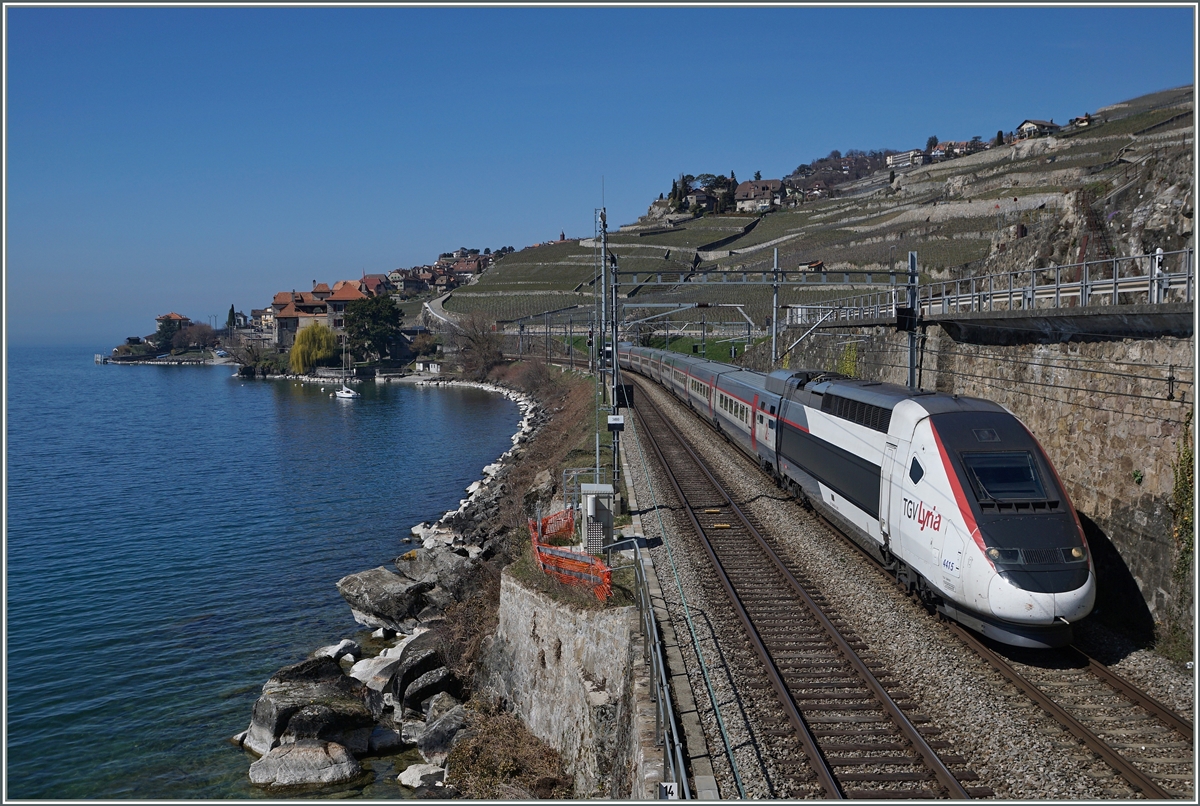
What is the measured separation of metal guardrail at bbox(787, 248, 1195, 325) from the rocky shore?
43.5 ft

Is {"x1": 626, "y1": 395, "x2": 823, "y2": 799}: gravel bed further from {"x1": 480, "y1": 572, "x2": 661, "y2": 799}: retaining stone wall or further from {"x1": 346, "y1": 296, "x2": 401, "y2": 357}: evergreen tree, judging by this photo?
{"x1": 346, "y1": 296, "x2": 401, "y2": 357}: evergreen tree

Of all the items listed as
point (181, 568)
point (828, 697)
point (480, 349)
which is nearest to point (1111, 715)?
point (828, 697)

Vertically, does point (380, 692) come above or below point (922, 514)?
below

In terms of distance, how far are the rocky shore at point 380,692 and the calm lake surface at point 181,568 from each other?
2.32ft

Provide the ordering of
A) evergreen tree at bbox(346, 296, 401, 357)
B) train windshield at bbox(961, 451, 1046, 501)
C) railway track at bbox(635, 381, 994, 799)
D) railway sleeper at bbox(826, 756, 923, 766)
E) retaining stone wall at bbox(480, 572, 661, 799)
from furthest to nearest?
1. evergreen tree at bbox(346, 296, 401, 357)
2. train windshield at bbox(961, 451, 1046, 501)
3. retaining stone wall at bbox(480, 572, 661, 799)
4. railway sleeper at bbox(826, 756, 923, 766)
5. railway track at bbox(635, 381, 994, 799)

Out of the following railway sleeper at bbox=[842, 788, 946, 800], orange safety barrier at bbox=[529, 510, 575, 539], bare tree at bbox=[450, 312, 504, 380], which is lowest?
railway sleeper at bbox=[842, 788, 946, 800]

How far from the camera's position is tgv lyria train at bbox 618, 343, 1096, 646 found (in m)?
11.2

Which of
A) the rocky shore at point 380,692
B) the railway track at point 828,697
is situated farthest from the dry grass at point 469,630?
the railway track at point 828,697

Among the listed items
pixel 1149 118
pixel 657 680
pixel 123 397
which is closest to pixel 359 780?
pixel 657 680

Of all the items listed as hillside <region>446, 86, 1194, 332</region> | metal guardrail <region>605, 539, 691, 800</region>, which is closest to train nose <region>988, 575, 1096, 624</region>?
metal guardrail <region>605, 539, 691, 800</region>

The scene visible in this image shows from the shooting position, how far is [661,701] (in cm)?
→ 1058

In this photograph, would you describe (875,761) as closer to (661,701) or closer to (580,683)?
(661,701)

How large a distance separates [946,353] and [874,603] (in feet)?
32.6

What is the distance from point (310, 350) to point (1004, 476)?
12203cm
